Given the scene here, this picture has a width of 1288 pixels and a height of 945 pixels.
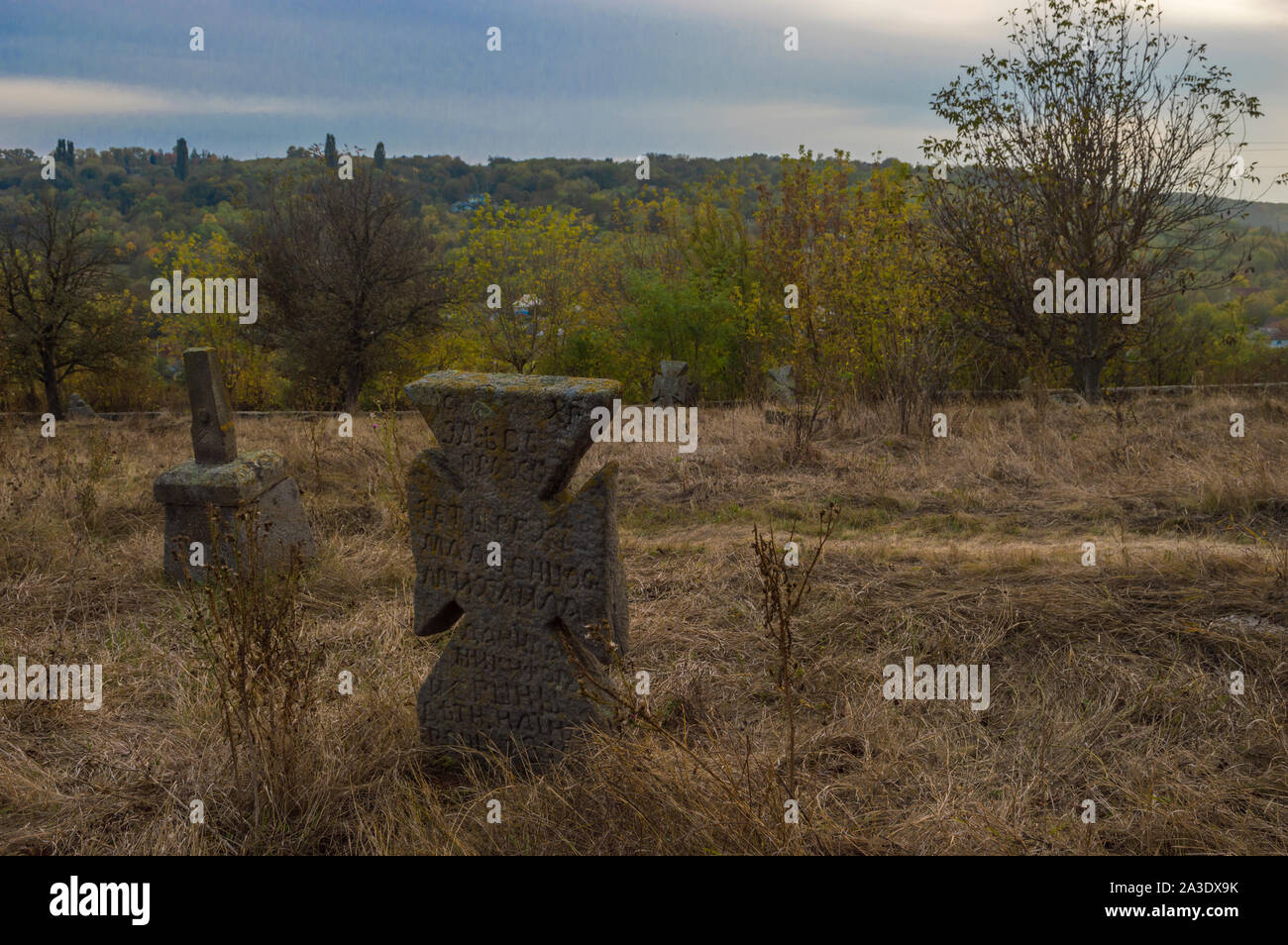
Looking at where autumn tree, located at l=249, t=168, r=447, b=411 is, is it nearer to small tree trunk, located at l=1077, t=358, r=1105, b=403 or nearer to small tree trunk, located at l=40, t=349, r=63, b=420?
small tree trunk, located at l=40, t=349, r=63, b=420

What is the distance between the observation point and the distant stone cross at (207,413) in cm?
645

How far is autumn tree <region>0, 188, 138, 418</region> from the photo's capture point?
16.2 meters

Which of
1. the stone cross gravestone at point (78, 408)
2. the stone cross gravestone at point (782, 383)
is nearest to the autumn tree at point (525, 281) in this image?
the stone cross gravestone at point (782, 383)

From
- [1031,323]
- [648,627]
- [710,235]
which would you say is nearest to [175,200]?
[710,235]

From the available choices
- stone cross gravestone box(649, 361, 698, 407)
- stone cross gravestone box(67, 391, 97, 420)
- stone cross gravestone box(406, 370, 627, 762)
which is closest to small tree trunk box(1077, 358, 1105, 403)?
stone cross gravestone box(649, 361, 698, 407)

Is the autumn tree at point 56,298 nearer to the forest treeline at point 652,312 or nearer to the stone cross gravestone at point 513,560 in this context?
the forest treeline at point 652,312

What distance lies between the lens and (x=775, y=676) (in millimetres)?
3943

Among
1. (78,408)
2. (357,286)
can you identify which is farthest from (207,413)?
(357,286)

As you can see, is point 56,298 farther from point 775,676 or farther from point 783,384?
point 775,676

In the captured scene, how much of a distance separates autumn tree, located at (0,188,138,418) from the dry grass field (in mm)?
8851

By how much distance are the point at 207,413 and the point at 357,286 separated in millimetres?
14049

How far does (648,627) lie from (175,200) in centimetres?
5091

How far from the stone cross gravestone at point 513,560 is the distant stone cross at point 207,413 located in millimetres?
3002
